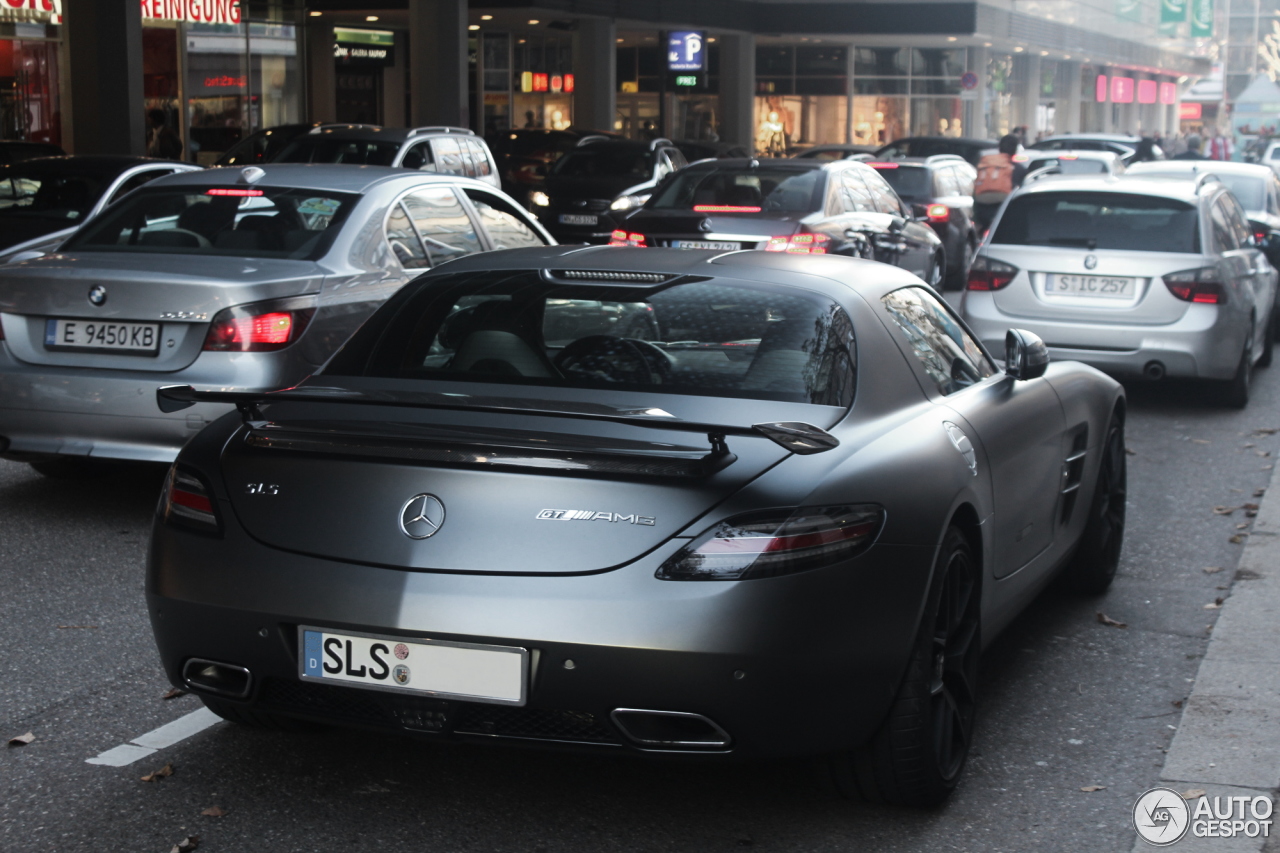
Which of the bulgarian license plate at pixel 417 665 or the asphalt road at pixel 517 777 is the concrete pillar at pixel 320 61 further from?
the bulgarian license plate at pixel 417 665

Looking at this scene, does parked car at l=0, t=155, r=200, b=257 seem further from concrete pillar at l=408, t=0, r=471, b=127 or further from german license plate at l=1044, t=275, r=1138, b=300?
concrete pillar at l=408, t=0, r=471, b=127

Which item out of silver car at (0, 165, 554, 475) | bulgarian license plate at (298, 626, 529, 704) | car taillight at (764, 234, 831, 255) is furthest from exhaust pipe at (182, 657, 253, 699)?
car taillight at (764, 234, 831, 255)

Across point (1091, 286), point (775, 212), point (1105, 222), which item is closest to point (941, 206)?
point (775, 212)

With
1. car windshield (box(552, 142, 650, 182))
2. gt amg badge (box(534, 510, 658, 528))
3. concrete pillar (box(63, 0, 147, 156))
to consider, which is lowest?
gt amg badge (box(534, 510, 658, 528))

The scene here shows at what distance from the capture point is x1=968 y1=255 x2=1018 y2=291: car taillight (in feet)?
35.0

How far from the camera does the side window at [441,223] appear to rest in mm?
8031

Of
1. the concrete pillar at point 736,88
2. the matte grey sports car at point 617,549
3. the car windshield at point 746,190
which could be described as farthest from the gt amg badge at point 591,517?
the concrete pillar at point 736,88

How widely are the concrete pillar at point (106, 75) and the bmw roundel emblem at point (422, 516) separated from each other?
66.9 feet

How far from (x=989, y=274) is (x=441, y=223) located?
4267mm

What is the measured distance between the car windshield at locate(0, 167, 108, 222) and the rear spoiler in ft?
27.0

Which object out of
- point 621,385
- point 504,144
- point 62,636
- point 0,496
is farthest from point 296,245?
point 504,144

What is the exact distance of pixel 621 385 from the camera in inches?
158

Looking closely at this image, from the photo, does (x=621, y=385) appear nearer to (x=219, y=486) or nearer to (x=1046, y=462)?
(x=219, y=486)

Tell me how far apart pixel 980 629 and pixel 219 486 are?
2023mm
